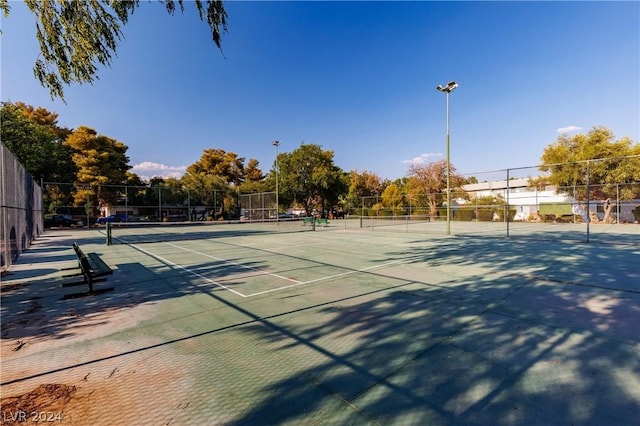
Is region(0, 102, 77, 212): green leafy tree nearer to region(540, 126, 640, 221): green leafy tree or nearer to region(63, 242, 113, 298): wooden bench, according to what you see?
region(63, 242, 113, 298): wooden bench

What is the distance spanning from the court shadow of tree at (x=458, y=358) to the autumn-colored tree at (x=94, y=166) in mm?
34503

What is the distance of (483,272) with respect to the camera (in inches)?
300

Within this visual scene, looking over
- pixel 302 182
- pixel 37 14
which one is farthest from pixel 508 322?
pixel 302 182

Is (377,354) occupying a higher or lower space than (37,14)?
lower

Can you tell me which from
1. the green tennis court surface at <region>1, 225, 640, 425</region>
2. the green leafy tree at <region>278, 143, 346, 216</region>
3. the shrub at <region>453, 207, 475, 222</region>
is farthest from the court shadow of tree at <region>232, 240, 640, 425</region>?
the green leafy tree at <region>278, 143, 346, 216</region>

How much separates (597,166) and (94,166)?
50.0 m

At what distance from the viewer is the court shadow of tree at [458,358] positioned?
95.7 inches

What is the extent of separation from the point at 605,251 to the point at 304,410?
542 inches

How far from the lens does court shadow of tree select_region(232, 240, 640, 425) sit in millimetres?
2432

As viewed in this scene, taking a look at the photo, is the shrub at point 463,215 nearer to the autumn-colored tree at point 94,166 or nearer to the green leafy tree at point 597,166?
the green leafy tree at point 597,166

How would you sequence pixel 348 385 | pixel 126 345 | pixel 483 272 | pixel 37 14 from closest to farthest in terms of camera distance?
pixel 348 385 → pixel 126 345 → pixel 37 14 → pixel 483 272

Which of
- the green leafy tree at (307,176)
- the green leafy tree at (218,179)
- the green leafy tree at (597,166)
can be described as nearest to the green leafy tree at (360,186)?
the green leafy tree at (307,176)

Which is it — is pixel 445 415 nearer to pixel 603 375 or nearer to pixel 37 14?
pixel 603 375

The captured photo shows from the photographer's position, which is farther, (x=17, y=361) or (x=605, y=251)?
(x=605, y=251)
